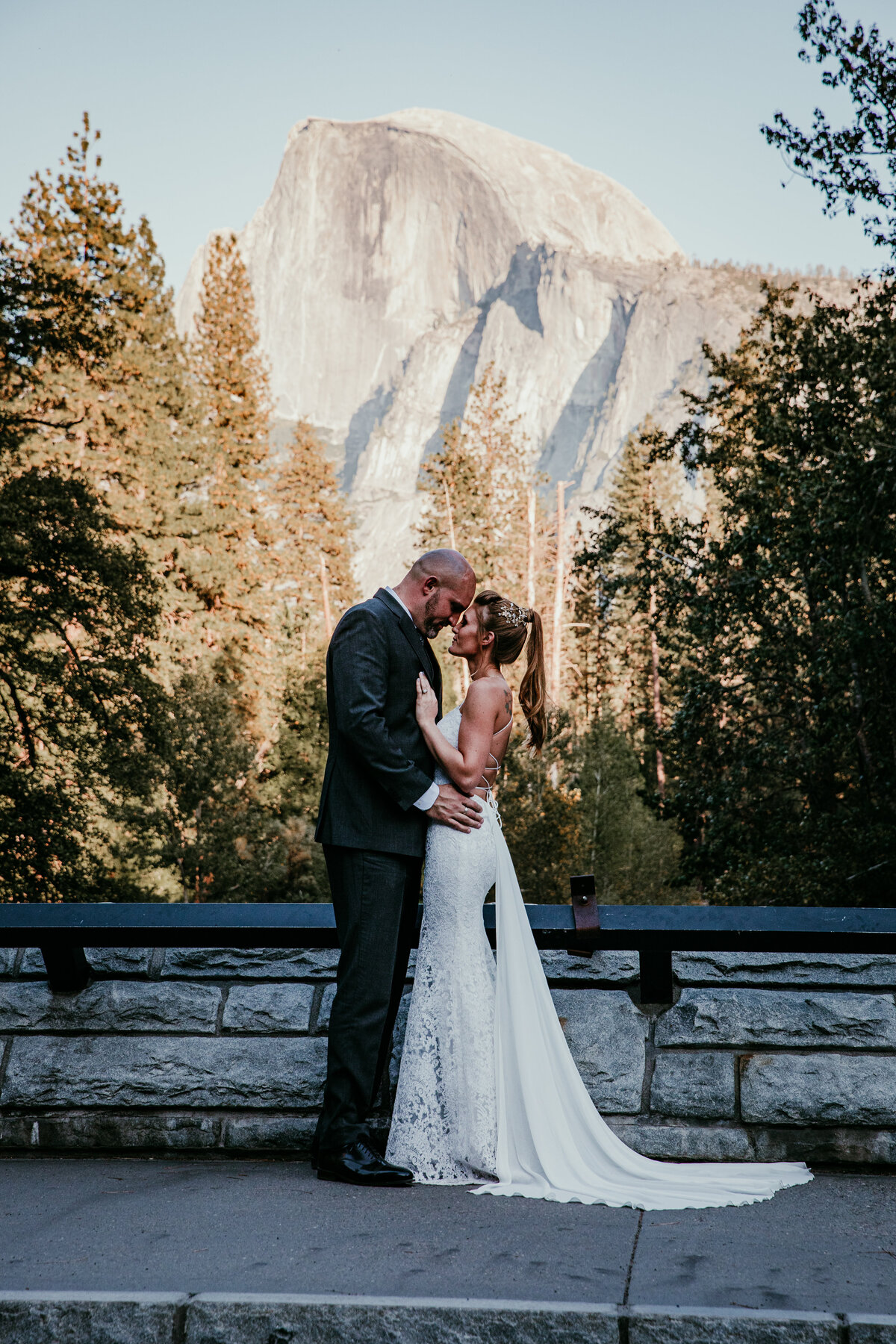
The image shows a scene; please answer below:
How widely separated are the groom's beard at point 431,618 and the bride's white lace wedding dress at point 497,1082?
27.1 inches

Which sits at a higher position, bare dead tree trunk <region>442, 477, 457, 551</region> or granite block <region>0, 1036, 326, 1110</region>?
bare dead tree trunk <region>442, 477, 457, 551</region>

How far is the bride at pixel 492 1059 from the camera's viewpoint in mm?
3426

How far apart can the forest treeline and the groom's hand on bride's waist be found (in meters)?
9.82

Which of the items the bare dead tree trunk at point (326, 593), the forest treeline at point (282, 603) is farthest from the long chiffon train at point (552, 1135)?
the bare dead tree trunk at point (326, 593)

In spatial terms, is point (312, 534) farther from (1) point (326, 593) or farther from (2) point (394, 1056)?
(2) point (394, 1056)

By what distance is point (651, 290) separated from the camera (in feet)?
440

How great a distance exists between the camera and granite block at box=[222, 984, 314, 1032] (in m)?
3.98

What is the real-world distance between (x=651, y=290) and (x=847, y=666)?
5089 inches

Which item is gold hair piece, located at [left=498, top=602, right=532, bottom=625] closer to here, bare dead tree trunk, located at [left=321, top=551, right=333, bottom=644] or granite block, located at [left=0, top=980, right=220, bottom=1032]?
granite block, located at [left=0, top=980, right=220, bottom=1032]

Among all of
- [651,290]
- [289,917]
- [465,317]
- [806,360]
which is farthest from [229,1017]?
[465,317]

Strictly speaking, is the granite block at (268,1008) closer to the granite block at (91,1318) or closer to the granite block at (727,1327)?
the granite block at (91,1318)

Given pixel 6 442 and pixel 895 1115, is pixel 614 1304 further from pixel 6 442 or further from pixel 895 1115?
pixel 6 442

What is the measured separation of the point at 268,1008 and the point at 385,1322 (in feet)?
5.54

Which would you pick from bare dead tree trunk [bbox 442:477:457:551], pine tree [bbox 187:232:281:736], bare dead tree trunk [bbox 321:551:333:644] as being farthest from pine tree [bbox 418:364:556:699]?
pine tree [bbox 187:232:281:736]
